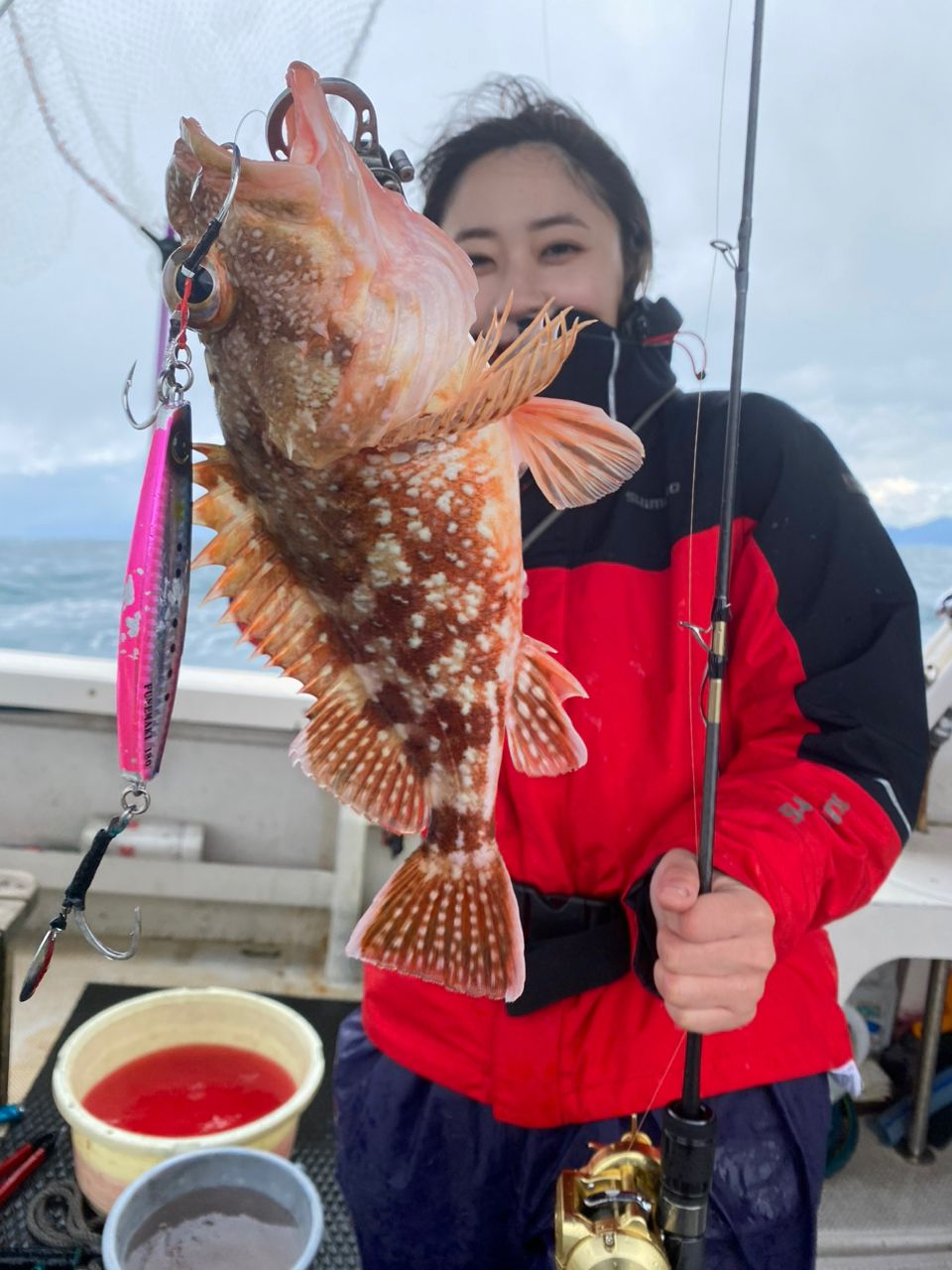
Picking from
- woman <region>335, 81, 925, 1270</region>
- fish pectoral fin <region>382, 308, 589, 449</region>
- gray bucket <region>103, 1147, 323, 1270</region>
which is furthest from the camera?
gray bucket <region>103, 1147, 323, 1270</region>

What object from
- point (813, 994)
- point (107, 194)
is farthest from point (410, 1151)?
point (107, 194)

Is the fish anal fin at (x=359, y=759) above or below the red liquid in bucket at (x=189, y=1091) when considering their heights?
above

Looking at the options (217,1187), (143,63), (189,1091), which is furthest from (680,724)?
(143,63)

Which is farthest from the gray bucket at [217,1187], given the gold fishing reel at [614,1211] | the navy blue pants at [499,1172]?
the gold fishing reel at [614,1211]

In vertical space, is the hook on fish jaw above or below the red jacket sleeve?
above

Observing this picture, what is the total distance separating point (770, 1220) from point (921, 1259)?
1.54 meters

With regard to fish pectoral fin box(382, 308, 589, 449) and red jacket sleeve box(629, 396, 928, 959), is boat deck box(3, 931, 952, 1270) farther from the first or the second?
fish pectoral fin box(382, 308, 589, 449)

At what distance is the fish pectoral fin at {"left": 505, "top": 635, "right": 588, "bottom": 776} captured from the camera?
4.09ft

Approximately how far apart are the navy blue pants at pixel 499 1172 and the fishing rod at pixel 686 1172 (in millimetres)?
279

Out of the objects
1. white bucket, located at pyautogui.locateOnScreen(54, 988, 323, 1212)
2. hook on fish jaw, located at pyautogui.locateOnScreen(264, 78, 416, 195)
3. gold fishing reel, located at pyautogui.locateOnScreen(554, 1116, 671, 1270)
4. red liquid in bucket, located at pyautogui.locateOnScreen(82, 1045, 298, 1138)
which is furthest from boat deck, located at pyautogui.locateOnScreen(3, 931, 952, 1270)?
hook on fish jaw, located at pyautogui.locateOnScreen(264, 78, 416, 195)

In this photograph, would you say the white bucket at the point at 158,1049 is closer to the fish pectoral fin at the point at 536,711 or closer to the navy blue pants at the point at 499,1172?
the navy blue pants at the point at 499,1172

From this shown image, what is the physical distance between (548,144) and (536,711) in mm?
1366

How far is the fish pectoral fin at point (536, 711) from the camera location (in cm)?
Result: 125

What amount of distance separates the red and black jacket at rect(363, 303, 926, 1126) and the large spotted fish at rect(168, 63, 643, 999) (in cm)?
36
